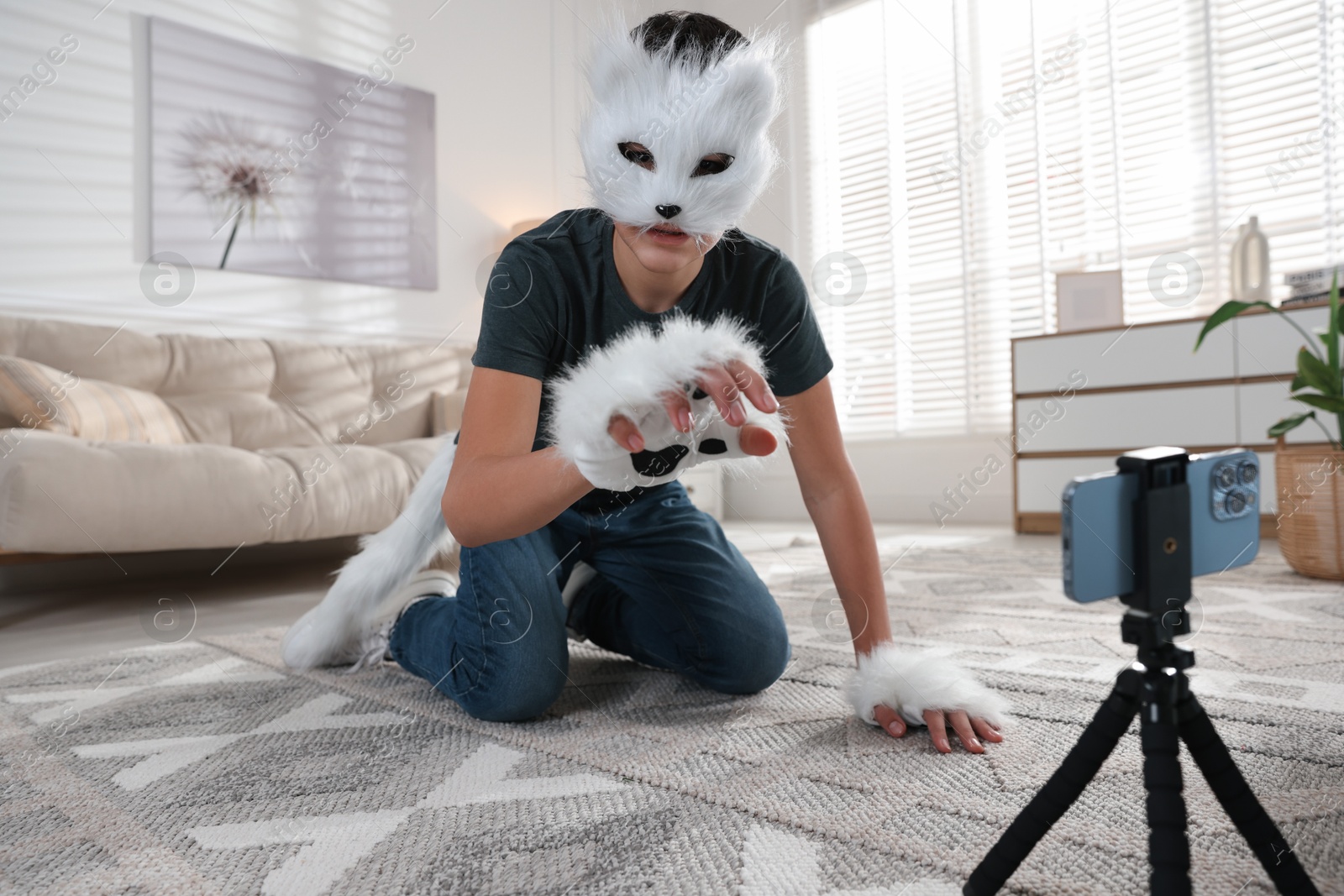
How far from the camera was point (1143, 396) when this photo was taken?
9.75 ft

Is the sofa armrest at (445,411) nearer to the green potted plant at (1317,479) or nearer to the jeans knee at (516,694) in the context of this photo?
the jeans knee at (516,694)

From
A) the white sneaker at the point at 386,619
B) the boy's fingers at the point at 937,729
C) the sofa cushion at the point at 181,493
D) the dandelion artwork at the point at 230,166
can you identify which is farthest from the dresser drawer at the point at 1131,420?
the dandelion artwork at the point at 230,166

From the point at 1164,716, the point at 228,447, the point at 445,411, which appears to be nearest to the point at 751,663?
the point at 1164,716

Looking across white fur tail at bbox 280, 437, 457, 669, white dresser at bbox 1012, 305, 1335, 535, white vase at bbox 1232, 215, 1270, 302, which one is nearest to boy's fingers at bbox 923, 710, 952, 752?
white fur tail at bbox 280, 437, 457, 669

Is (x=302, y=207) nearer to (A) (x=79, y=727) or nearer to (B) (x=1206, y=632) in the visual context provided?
(A) (x=79, y=727)

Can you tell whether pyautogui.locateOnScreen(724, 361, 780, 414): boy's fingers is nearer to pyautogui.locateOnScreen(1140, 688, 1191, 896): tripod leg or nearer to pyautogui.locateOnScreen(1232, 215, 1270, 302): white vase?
pyautogui.locateOnScreen(1140, 688, 1191, 896): tripod leg

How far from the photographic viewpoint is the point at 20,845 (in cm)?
69

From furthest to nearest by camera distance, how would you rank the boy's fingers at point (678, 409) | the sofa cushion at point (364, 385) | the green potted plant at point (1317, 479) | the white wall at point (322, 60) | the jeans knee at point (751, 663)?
1. the sofa cushion at point (364, 385)
2. the white wall at point (322, 60)
3. the green potted plant at point (1317, 479)
4. the jeans knee at point (751, 663)
5. the boy's fingers at point (678, 409)

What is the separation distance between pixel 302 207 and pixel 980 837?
3.33 m

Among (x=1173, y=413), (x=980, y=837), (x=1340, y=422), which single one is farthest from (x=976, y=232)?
(x=980, y=837)

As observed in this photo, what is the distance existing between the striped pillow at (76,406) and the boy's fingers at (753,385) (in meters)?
1.93

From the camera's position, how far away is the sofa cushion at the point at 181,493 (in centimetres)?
168

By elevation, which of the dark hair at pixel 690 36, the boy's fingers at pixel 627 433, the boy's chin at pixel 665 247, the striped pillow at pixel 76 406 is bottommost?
the boy's fingers at pixel 627 433

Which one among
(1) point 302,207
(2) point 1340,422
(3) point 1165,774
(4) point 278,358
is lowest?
(3) point 1165,774
